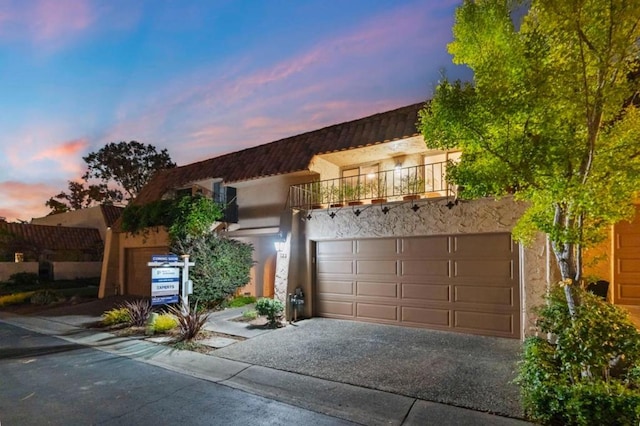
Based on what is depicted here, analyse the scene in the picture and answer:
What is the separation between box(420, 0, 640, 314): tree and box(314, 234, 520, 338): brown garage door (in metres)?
3.75

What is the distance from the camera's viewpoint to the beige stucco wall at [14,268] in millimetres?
18922

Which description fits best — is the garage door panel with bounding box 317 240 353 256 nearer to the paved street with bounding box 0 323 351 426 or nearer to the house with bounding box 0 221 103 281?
the paved street with bounding box 0 323 351 426

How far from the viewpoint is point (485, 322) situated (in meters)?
8.67

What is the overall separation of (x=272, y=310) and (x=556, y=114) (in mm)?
8339

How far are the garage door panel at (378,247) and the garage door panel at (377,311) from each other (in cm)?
156

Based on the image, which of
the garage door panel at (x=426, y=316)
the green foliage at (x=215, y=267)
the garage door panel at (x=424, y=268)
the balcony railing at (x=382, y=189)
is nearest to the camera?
the garage door panel at (x=426, y=316)

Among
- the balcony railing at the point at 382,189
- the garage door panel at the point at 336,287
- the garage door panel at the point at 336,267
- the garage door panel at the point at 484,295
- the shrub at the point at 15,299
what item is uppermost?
the balcony railing at the point at 382,189

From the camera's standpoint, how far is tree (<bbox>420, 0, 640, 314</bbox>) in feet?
14.3

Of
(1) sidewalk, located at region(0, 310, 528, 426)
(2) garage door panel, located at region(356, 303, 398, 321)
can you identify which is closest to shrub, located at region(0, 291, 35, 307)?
(1) sidewalk, located at region(0, 310, 528, 426)

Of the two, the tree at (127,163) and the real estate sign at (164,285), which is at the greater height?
the tree at (127,163)

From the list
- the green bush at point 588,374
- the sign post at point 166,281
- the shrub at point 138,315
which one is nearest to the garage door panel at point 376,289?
the sign post at point 166,281

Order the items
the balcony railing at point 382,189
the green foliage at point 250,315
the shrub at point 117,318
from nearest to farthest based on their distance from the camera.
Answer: the balcony railing at point 382,189 → the shrub at point 117,318 → the green foliage at point 250,315

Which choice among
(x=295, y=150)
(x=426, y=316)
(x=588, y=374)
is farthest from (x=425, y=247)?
(x=295, y=150)

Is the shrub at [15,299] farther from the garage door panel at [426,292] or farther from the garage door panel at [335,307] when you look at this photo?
the garage door panel at [426,292]
